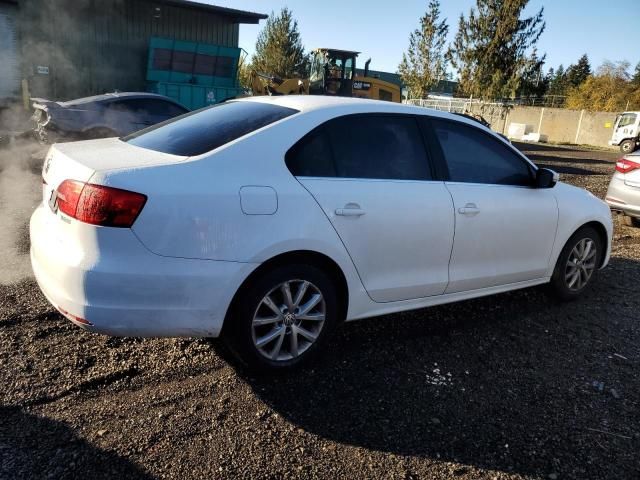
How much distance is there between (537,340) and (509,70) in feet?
104

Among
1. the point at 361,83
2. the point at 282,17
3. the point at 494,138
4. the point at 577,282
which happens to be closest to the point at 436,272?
the point at 494,138

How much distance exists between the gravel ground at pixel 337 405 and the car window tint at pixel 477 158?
1168mm

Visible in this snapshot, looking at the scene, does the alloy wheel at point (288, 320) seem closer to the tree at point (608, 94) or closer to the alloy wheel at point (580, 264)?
the alloy wheel at point (580, 264)

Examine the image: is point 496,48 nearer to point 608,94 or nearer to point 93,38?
point 608,94

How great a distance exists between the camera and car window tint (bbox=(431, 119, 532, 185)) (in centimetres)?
364

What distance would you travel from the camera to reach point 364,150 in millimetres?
3248

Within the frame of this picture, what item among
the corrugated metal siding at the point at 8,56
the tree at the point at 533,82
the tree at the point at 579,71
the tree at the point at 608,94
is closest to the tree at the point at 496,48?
the tree at the point at 533,82

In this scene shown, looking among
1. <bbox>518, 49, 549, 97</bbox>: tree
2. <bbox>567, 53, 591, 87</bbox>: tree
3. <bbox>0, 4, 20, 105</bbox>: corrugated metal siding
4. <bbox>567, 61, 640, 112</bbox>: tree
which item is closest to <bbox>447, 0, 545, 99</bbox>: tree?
<bbox>518, 49, 549, 97</bbox>: tree

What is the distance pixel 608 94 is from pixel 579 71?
127 ft

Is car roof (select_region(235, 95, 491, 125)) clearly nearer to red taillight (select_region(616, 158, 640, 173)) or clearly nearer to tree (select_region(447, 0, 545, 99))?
red taillight (select_region(616, 158, 640, 173))

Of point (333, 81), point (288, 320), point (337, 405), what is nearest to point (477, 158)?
point (288, 320)

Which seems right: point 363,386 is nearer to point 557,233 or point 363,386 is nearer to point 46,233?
point 46,233

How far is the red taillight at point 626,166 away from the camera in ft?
23.5

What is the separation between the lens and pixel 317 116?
3096 mm
